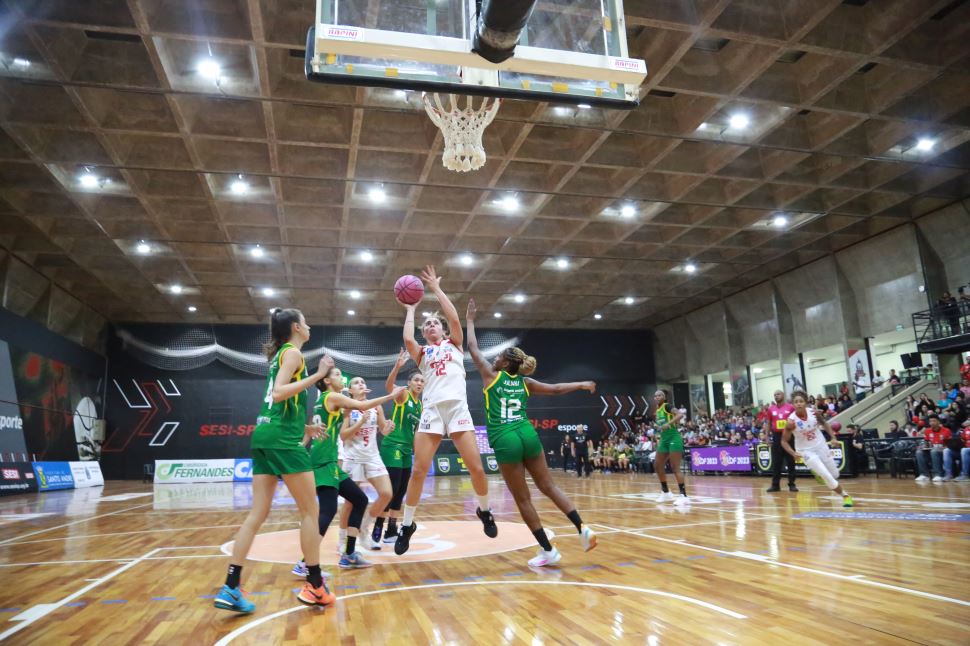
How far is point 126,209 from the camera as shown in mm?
16719

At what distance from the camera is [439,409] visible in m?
5.61

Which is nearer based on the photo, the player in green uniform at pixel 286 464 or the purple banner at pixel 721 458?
the player in green uniform at pixel 286 464

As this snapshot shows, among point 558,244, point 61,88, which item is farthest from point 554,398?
point 61,88

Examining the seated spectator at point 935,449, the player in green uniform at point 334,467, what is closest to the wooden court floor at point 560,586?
the player in green uniform at point 334,467

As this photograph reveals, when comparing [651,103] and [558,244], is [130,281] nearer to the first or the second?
[558,244]

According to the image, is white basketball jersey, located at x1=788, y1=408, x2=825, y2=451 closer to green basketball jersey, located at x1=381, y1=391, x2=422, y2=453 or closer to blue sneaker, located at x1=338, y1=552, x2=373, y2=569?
green basketball jersey, located at x1=381, y1=391, x2=422, y2=453

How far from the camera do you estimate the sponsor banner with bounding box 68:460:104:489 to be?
22.5 m

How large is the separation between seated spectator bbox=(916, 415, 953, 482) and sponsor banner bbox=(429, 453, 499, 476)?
16.3 meters

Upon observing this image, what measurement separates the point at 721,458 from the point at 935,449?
7.70 metres

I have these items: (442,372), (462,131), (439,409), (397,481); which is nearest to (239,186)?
(462,131)

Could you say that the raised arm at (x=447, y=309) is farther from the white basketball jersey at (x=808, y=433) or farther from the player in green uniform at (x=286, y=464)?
the white basketball jersey at (x=808, y=433)

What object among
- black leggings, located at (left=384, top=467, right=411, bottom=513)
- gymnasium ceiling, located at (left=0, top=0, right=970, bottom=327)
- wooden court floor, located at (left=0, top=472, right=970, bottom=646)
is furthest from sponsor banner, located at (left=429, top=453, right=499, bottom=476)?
black leggings, located at (left=384, top=467, right=411, bottom=513)

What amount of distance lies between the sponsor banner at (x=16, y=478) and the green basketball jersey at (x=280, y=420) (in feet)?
59.4

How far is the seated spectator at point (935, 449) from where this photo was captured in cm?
1408
